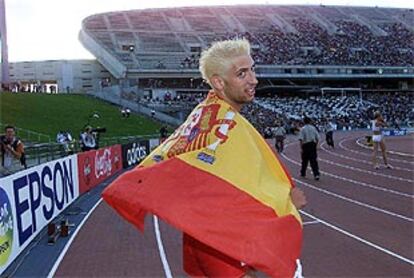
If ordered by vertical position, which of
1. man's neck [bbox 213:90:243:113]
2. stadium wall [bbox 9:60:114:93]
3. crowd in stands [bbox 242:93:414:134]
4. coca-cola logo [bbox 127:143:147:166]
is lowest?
crowd in stands [bbox 242:93:414:134]

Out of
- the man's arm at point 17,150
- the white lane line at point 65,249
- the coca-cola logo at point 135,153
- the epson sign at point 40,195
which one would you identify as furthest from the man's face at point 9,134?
the coca-cola logo at point 135,153

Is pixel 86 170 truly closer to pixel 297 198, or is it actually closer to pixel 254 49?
pixel 297 198

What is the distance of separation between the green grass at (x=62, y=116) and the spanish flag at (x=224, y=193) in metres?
38.6

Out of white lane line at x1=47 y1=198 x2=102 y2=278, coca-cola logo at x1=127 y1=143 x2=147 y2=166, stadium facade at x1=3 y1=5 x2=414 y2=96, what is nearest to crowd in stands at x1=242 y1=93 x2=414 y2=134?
stadium facade at x1=3 y1=5 x2=414 y2=96

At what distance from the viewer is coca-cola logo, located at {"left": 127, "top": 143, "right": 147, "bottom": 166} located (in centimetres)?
2494

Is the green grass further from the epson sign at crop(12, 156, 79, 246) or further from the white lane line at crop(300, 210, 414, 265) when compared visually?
the white lane line at crop(300, 210, 414, 265)

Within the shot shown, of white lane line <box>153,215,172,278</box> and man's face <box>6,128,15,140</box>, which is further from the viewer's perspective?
man's face <box>6,128,15,140</box>

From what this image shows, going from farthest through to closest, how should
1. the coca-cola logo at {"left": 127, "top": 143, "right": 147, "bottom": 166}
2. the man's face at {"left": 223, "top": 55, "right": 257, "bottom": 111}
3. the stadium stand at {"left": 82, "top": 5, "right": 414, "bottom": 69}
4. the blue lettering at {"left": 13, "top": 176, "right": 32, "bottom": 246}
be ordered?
1. the stadium stand at {"left": 82, "top": 5, "right": 414, "bottom": 69}
2. the coca-cola logo at {"left": 127, "top": 143, "right": 147, "bottom": 166}
3. the blue lettering at {"left": 13, "top": 176, "right": 32, "bottom": 246}
4. the man's face at {"left": 223, "top": 55, "right": 257, "bottom": 111}

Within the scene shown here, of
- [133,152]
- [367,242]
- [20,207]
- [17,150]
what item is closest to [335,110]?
[133,152]

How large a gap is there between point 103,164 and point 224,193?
55.3 feet

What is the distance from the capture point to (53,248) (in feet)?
30.8

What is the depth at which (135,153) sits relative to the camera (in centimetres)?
2617

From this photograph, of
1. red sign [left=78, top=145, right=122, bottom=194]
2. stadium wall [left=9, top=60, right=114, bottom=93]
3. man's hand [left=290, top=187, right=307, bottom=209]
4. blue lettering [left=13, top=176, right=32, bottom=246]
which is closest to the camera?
man's hand [left=290, top=187, right=307, bottom=209]

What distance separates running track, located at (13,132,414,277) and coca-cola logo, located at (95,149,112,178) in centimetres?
313
